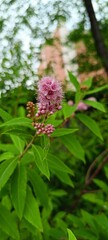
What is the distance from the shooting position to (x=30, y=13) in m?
1.21

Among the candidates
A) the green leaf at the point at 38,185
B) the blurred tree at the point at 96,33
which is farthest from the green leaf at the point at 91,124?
the blurred tree at the point at 96,33

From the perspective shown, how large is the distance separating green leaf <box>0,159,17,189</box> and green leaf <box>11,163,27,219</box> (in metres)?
0.02

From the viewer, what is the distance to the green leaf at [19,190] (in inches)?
30.6

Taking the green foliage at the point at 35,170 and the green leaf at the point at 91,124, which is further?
the green leaf at the point at 91,124

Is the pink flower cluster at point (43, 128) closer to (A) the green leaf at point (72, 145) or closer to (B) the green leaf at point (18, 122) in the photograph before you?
(B) the green leaf at point (18, 122)

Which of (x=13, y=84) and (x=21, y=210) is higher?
(x=13, y=84)

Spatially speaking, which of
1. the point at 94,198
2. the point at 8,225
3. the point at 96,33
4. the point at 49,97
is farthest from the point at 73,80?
the point at 94,198

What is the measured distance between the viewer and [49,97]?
2.36 ft

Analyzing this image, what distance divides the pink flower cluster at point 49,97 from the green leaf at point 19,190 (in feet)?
0.48

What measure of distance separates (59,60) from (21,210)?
109 centimetres

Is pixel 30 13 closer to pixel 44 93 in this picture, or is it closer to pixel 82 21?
pixel 82 21

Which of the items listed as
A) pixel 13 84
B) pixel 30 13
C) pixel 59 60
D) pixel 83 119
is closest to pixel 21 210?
pixel 83 119

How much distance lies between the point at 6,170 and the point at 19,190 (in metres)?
0.05

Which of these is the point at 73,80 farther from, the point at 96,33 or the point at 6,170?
the point at 96,33
